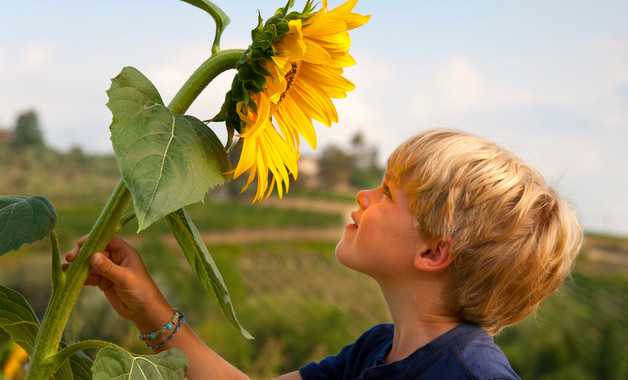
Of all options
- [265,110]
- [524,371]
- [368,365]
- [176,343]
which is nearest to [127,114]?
[265,110]

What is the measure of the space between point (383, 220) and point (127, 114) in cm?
42

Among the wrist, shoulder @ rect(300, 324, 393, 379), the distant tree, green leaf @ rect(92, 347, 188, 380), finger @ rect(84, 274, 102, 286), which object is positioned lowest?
the distant tree

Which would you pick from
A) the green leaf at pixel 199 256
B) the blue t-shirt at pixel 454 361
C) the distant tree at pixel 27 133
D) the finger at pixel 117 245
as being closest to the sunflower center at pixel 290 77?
the green leaf at pixel 199 256

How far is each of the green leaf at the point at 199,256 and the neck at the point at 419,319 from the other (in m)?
0.27

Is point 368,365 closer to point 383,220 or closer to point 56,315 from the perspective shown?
point 383,220

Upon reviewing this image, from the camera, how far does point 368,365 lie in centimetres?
102

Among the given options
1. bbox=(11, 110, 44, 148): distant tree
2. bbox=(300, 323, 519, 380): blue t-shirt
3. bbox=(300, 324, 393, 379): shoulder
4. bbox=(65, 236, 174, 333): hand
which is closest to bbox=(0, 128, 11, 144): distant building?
bbox=(11, 110, 44, 148): distant tree

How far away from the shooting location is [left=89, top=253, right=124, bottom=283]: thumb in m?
0.72

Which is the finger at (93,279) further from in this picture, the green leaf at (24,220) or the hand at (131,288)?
the green leaf at (24,220)

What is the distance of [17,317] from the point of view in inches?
30.8

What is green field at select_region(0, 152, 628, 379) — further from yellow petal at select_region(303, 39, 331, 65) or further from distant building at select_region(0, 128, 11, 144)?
yellow petal at select_region(303, 39, 331, 65)

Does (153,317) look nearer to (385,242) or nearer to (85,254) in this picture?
Result: (85,254)

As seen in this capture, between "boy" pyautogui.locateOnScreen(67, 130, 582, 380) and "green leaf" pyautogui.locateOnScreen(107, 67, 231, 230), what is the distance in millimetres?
303

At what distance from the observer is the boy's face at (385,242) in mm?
932
